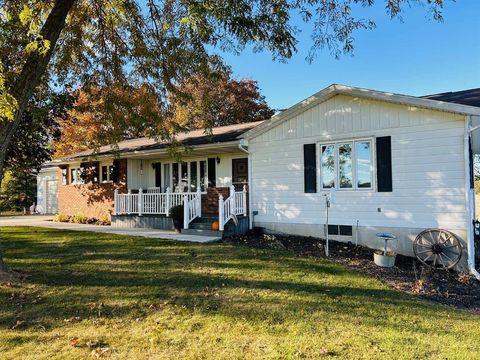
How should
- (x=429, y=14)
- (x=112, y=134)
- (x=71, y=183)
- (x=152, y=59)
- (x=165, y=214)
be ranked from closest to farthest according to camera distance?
(x=429, y=14), (x=152, y=59), (x=112, y=134), (x=165, y=214), (x=71, y=183)

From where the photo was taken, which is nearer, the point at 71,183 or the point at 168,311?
the point at 168,311

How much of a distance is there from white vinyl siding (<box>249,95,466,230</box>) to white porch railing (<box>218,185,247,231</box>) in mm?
403

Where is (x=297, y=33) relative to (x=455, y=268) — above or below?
above

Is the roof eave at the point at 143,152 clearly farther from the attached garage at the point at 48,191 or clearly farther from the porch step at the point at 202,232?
the attached garage at the point at 48,191

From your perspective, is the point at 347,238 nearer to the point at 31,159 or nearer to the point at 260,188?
the point at 260,188

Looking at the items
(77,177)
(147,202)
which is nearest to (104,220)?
(147,202)

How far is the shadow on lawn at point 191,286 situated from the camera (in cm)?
496

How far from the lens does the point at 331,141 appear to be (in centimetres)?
1019

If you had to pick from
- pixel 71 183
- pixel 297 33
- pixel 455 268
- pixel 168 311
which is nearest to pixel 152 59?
pixel 297 33

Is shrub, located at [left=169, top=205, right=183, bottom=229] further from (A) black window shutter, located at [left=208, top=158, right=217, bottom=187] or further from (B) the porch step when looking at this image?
(A) black window shutter, located at [left=208, top=158, right=217, bottom=187]

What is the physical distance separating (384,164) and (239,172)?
5.29 metres

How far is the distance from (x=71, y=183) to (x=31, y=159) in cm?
459

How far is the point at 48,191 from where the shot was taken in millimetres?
23938

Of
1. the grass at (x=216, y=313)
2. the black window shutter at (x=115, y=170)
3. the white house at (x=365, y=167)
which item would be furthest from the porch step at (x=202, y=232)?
the black window shutter at (x=115, y=170)
